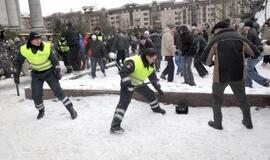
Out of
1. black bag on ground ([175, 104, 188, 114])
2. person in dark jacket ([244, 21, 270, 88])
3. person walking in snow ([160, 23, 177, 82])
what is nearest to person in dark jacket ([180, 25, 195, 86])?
person walking in snow ([160, 23, 177, 82])

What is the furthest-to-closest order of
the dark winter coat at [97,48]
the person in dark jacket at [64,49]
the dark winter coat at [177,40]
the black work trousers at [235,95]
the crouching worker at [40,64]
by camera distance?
the person in dark jacket at [64,49], the dark winter coat at [97,48], the dark winter coat at [177,40], the crouching worker at [40,64], the black work trousers at [235,95]

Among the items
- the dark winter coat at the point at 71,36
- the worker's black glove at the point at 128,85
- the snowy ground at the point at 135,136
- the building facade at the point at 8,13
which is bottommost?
the snowy ground at the point at 135,136

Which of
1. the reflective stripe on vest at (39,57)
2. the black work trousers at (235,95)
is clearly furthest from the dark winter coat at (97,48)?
the black work trousers at (235,95)

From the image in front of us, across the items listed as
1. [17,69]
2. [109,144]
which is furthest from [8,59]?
[109,144]

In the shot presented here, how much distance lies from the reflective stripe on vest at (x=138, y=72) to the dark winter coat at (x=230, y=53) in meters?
1.17

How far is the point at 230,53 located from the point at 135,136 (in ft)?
6.55

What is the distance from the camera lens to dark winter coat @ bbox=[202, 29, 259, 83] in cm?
478

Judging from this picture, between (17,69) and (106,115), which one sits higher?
(17,69)

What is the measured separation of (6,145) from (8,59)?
8303 mm

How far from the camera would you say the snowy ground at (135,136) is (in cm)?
452

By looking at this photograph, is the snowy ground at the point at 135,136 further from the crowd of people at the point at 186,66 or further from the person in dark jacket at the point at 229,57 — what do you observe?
the person in dark jacket at the point at 229,57

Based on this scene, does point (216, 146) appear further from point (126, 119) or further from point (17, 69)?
point (17, 69)

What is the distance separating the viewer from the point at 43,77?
20.0 feet

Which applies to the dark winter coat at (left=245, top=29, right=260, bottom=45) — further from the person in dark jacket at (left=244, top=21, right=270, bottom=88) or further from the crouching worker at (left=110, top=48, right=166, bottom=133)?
the crouching worker at (left=110, top=48, right=166, bottom=133)
